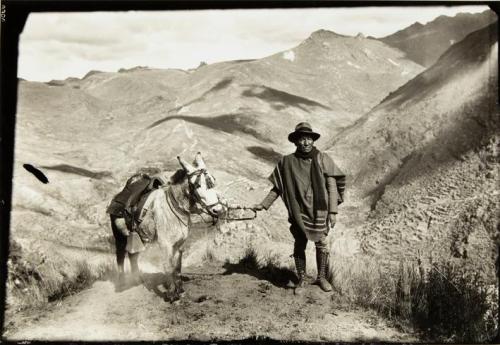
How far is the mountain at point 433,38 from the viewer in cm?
4525

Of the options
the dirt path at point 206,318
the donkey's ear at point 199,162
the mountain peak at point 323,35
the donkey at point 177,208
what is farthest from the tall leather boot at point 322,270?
the mountain peak at point 323,35

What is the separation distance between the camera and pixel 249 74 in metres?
34.8

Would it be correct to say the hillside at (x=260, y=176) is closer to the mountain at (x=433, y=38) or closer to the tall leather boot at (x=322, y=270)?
the tall leather boot at (x=322, y=270)

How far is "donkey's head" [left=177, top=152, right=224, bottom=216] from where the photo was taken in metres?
5.24

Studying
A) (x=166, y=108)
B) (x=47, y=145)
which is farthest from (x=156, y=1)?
(x=166, y=108)

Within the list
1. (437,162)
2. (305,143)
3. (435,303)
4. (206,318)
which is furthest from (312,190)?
(437,162)

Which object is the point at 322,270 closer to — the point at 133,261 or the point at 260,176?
the point at 133,261

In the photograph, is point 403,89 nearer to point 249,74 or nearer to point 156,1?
point 249,74

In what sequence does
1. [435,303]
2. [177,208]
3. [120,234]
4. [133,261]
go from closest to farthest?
1. [435,303]
2. [177,208]
3. [120,234]
4. [133,261]

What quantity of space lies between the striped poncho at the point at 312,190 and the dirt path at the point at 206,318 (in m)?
0.97

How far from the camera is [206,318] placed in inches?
210

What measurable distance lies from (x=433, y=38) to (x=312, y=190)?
50.2m

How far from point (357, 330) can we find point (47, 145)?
21785 mm

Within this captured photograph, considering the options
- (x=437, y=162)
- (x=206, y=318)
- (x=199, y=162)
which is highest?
(x=437, y=162)
